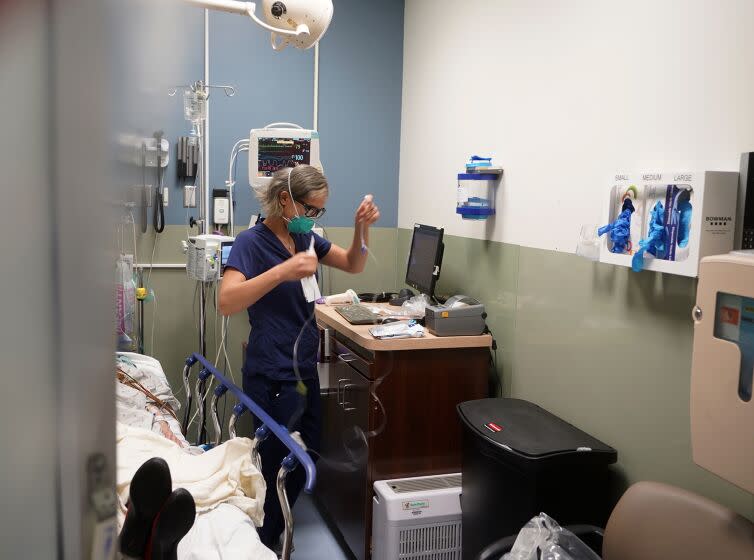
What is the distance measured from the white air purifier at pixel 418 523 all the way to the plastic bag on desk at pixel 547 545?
33.2 inches

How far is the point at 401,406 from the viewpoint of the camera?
274cm

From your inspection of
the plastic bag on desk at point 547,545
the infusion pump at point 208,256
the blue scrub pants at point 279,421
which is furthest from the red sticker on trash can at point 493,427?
the infusion pump at point 208,256

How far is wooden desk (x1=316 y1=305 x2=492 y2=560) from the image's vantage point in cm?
271

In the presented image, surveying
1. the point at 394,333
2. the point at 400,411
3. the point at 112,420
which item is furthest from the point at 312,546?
the point at 112,420

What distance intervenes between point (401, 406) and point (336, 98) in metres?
2.00

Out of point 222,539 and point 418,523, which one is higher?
point 222,539

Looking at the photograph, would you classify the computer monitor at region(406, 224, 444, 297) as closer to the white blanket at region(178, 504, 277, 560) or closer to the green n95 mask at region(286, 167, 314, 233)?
the green n95 mask at region(286, 167, 314, 233)

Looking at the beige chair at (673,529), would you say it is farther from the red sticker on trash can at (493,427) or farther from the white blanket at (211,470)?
the white blanket at (211,470)

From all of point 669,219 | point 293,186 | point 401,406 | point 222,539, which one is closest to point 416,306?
point 401,406

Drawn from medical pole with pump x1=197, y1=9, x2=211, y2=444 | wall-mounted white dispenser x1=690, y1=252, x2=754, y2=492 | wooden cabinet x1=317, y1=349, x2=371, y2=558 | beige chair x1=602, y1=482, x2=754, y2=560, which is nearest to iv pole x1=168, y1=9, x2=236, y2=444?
medical pole with pump x1=197, y1=9, x2=211, y2=444

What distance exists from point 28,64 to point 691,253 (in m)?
1.77

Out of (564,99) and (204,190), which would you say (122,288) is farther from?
(204,190)

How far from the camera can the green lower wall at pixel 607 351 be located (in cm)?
190

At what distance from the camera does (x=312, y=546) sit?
3072 millimetres
